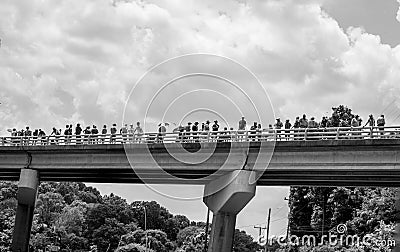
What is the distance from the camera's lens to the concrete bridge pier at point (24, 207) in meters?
43.1

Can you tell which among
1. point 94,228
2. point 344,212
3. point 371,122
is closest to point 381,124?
point 371,122

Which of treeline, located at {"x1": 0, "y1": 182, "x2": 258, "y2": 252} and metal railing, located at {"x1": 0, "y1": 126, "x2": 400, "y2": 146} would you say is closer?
metal railing, located at {"x1": 0, "y1": 126, "x2": 400, "y2": 146}

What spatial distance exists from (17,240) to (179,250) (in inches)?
2195

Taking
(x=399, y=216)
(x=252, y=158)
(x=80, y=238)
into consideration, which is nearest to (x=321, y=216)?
(x=399, y=216)

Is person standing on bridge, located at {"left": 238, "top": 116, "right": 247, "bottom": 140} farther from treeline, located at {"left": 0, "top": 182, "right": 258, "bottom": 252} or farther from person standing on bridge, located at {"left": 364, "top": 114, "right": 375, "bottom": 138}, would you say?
treeline, located at {"left": 0, "top": 182, "right": 258, "bottom": 252}

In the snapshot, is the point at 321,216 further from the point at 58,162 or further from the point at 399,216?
the point at 58,162

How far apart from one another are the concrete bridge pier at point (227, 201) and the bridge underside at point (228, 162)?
1.97 feet

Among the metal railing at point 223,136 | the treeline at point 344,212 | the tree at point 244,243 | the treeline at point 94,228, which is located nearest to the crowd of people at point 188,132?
the metal railing at point 223,136

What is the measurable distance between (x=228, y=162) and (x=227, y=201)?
239 cm

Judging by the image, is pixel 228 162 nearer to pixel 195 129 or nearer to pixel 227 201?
pixel 227 201

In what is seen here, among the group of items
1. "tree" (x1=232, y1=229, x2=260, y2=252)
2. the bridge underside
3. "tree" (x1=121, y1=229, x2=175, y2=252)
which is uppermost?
"tree" (x1=232, y1=229, x2=260, y2=252)

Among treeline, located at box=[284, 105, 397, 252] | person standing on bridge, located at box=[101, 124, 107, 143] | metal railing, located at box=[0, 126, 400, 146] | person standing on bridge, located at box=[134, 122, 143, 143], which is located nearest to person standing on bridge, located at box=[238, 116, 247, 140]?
metal railing, located at box=[0, 126, 400, 146]

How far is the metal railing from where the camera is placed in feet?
109

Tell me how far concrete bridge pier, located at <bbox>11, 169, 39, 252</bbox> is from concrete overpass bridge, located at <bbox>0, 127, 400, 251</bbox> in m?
0.07
